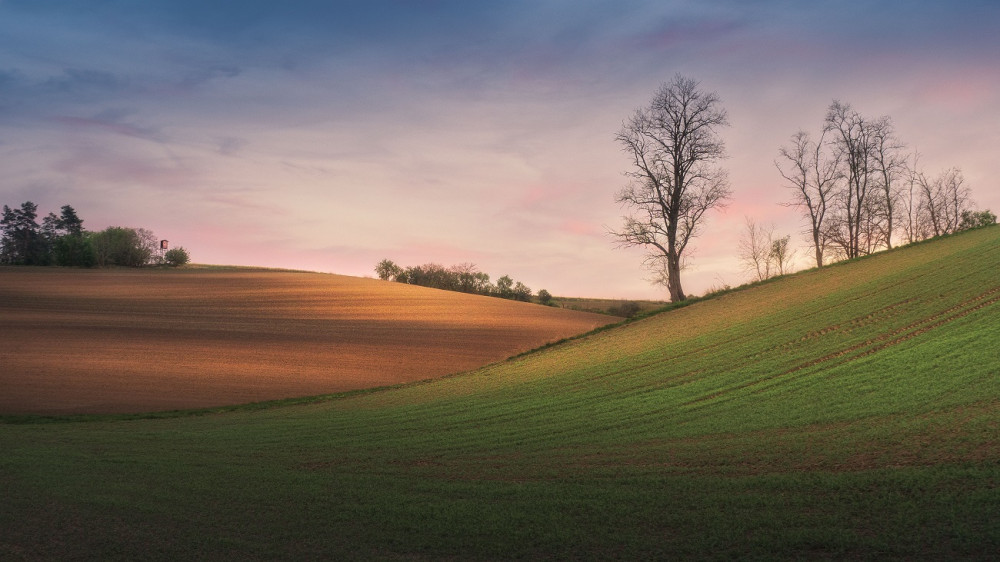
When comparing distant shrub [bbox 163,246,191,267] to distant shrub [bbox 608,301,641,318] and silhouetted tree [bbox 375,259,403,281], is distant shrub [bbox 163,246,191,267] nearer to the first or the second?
silhouetted tree [bbox 375,259,403,281]

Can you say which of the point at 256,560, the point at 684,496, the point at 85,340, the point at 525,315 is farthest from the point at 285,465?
the point at 525,315

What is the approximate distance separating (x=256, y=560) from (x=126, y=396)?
20.5 m

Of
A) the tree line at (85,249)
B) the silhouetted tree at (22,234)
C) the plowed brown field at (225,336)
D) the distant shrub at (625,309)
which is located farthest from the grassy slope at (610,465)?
the silhouetted tree at (22,234)

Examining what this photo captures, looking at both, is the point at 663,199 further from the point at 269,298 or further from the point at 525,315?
the point at 269,298

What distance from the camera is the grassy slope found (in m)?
6.24

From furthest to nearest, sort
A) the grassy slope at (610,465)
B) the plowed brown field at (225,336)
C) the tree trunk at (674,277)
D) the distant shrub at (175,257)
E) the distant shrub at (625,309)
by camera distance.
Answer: the distant shrub at (175,257), the distant shrub at (625,309), the tree trunk at (674,277), the plowed brown field at (225,336), the grassy slope at (610,465)

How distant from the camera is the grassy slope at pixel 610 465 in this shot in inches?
246

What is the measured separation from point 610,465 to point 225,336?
31671 millimetres

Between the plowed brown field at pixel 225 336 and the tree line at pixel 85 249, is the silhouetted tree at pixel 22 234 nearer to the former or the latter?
the tree line at pixel 85 249

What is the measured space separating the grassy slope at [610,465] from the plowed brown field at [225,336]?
6712 millimetres

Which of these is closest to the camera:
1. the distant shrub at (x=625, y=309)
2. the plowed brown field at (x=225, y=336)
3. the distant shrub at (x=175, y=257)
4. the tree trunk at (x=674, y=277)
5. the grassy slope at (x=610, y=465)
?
the grassy slope at (x=610, y=465)

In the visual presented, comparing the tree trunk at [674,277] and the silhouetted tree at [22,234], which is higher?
the silhouetted tree at [22,234]

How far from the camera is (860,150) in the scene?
39938 millimetres

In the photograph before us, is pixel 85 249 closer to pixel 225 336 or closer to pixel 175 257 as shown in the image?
pixel 175 257
